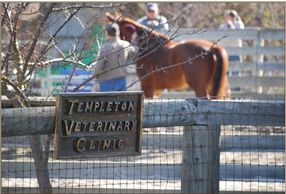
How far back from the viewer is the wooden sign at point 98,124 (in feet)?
16.7

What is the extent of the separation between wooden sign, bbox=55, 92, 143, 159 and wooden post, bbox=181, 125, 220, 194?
73 cm

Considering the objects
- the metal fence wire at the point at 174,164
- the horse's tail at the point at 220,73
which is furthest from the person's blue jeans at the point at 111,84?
the metal fence wire at the point at 174,164

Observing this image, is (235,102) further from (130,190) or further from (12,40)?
(12,40)

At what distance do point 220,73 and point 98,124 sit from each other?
330 inches

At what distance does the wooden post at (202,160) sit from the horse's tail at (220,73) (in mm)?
7274

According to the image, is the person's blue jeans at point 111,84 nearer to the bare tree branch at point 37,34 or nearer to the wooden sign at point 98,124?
the bare tree branch at point 37,34

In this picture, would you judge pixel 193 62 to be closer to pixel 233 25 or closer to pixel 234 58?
pixel 234 58

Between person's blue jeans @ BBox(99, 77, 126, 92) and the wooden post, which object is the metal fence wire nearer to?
the wooden post

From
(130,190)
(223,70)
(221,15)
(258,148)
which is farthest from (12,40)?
(221,15)

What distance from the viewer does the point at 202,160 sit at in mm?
6012

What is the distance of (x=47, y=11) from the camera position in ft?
18.1

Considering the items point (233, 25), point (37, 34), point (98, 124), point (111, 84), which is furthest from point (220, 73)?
point (98, 124)

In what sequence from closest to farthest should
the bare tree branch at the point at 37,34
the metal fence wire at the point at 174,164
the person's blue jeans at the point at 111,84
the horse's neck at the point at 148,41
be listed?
the bare tree branch at the point at 37,34 → the metal fence wire at the point at 174,164 → the horse's neck at the point at 148,41 → the person's blue jeans at the point at 111,84

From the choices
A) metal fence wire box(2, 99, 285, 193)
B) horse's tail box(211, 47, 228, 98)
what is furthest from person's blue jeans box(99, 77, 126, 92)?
metal fence wire box(2, 99, 285, 193)
